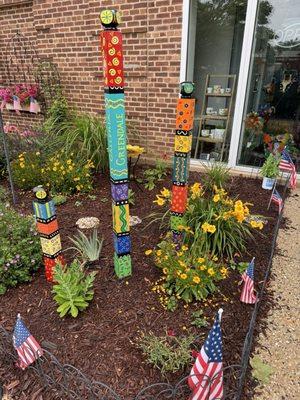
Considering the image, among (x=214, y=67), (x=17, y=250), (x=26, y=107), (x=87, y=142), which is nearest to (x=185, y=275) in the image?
(x=17, y=250)

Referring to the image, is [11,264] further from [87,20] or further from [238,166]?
[87,20]

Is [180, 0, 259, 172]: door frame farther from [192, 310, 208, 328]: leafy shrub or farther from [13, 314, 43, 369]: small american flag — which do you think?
[13, 314, 43, 369]: small american flag

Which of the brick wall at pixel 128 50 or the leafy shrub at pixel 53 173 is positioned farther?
the brick wall at pixel 128 50

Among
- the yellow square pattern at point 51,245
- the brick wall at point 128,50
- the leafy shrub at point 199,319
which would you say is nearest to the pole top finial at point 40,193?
the yellow square pattern at point 51,245

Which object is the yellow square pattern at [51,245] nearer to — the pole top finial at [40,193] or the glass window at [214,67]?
the pole top finial at [40,193]

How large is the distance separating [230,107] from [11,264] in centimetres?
412

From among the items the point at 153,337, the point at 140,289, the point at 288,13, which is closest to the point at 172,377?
the point at 153,337

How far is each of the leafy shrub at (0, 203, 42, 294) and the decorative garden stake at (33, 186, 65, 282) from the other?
225 mm

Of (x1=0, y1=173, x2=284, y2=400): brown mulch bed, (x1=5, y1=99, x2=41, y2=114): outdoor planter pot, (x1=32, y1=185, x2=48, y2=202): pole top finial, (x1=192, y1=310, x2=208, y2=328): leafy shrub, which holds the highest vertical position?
(x1=5, y1=99, x2=41, y2=114): outdoor planter pot

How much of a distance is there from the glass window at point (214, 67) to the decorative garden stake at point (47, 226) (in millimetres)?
3615

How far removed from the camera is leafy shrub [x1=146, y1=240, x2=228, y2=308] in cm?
229

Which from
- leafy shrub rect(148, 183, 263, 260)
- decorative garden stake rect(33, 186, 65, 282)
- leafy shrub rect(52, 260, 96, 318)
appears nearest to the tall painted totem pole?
leafy shrub rect(148, 183, 263, 260)

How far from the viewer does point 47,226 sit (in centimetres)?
227

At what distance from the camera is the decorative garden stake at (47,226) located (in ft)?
7.22
